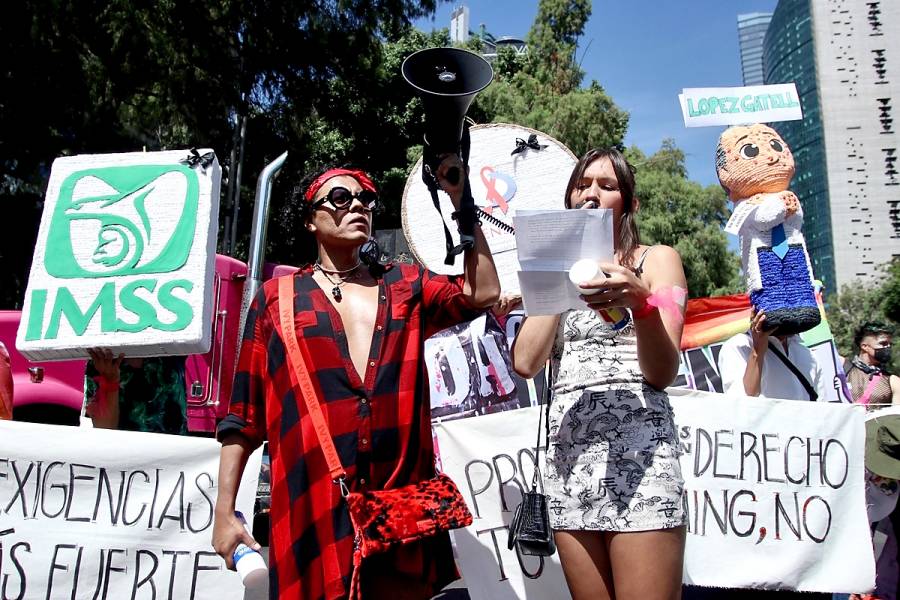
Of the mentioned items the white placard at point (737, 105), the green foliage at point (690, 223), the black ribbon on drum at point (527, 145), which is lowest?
the black ribbon on drum at point (527, 145)

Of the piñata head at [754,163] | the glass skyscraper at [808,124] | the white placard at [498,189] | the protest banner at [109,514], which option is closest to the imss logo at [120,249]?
the protest banner at [109,514]

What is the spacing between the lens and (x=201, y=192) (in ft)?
10.9

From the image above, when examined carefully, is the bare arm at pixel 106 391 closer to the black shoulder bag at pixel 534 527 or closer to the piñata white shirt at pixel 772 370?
the black shoulder bag at pixel 534 527

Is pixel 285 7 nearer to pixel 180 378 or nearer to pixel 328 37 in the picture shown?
pixel 328 37

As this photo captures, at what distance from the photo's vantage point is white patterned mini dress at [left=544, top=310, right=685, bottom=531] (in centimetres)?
199

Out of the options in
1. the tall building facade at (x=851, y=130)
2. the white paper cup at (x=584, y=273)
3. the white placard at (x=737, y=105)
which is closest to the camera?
the white paper cup at (x=584, y=273)

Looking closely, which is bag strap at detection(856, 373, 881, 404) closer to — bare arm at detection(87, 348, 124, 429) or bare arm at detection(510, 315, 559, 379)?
bare arm at detection(510, 315, 559, 379)

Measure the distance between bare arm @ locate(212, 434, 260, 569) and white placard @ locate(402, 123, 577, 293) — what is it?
181cm

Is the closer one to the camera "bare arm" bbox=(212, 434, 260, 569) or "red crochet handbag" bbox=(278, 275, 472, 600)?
"red crochet handbag" bbox=(278, 275, 472, 600)

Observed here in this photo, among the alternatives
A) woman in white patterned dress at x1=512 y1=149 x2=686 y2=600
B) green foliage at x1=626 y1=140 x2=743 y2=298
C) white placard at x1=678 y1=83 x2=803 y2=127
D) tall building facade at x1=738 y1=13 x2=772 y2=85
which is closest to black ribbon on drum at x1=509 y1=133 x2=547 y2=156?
white placard at x1=678 y1=83 x2=803 y2=127

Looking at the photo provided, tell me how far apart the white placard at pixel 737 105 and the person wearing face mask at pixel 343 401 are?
7.13 feet

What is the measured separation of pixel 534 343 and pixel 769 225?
6.43ft

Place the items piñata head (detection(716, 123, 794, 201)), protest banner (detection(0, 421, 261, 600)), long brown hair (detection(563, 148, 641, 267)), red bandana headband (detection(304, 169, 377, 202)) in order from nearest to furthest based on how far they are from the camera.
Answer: long brown hair (detection(563, 148, 641, 267))
red bandana headband (detection(304, 169, 377, 202))
protest banner (detection(0, 421, 261, 600))
piñata head (detection(716, 123, 794, 201))

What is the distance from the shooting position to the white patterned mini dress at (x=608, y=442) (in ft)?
6.52
